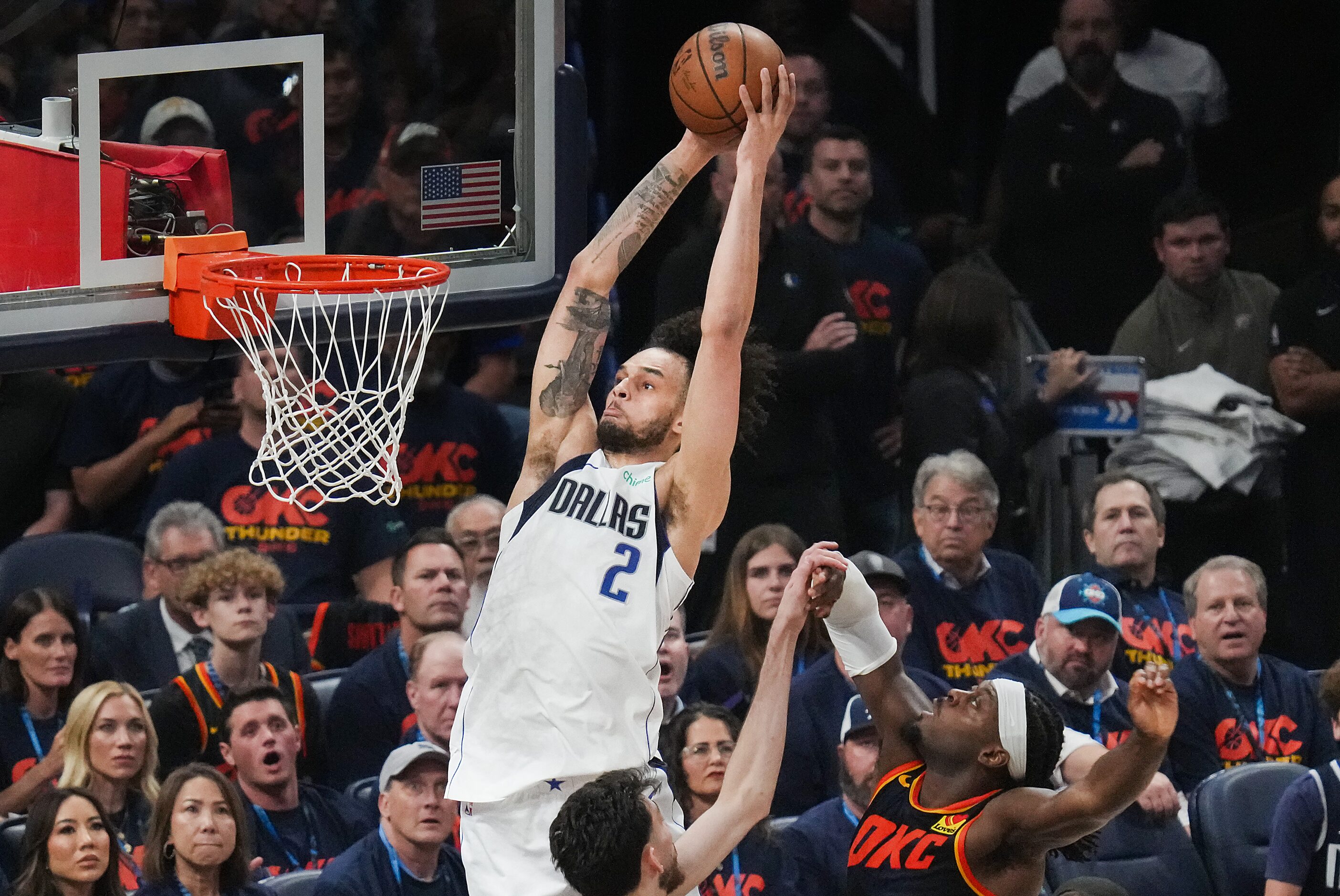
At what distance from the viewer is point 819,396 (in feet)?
22.8

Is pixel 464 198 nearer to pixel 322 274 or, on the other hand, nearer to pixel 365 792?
pixel 322 274

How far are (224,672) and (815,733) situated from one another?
71.7 inches

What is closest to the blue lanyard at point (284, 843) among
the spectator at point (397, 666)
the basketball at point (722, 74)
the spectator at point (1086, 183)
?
the spectator at point (397, 666)

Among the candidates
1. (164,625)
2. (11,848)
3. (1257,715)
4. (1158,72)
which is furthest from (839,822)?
(1158,72)

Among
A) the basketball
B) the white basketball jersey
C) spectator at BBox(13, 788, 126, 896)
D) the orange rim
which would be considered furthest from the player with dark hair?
spectator at BBox(13, 788, 126, 896)

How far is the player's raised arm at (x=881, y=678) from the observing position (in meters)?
4.65

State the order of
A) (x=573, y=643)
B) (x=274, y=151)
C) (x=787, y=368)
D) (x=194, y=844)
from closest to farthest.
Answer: (x=573, y=643)
(x=274, y=151)
(x=194, y=844)
(x=787, y=368)

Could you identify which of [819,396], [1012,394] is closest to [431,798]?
[819,396]

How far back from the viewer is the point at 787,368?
6.93 m

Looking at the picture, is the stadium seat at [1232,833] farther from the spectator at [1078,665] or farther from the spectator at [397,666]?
the spectator at [397,666]

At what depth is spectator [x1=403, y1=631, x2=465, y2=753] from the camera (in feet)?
19.2

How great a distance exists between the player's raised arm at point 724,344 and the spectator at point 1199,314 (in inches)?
144

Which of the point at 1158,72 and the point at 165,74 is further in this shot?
the point at 1158,72

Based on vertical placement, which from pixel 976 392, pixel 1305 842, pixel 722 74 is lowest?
pixel 1305 842
